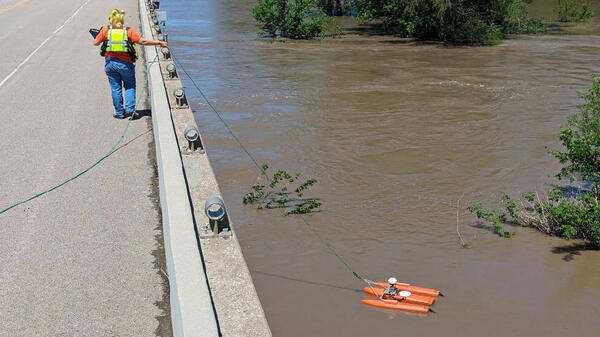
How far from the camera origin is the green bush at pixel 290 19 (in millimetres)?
30016

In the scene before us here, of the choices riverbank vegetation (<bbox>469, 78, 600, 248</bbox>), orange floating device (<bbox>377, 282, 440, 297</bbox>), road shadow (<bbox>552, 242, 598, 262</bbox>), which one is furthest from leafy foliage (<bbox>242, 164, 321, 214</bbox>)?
road shadow (<bbox>552, 242, 598, 262</bbox>)

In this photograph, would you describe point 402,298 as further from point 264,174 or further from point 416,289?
point 264,174

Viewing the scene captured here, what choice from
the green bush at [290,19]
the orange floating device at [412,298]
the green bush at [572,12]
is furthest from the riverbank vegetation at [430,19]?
the orange floating device at [412,298]

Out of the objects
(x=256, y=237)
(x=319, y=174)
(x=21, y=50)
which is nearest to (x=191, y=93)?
(x=21, y=50)

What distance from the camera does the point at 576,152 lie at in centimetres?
1049

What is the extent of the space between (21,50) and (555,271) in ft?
52.9

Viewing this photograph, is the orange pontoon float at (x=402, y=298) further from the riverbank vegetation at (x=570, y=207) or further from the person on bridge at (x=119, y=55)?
the person on bridge at (x=119, y=55)

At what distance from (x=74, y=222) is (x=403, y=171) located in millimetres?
6637

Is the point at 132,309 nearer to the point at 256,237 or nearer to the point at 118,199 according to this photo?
the point at 118,199

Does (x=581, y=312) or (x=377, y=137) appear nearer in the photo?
(x=581, y=312)

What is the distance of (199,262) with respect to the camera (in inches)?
215

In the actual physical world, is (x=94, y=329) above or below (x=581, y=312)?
above

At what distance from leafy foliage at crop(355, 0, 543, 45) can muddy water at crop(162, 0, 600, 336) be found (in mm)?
1463

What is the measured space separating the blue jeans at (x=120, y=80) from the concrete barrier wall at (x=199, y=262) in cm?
306
